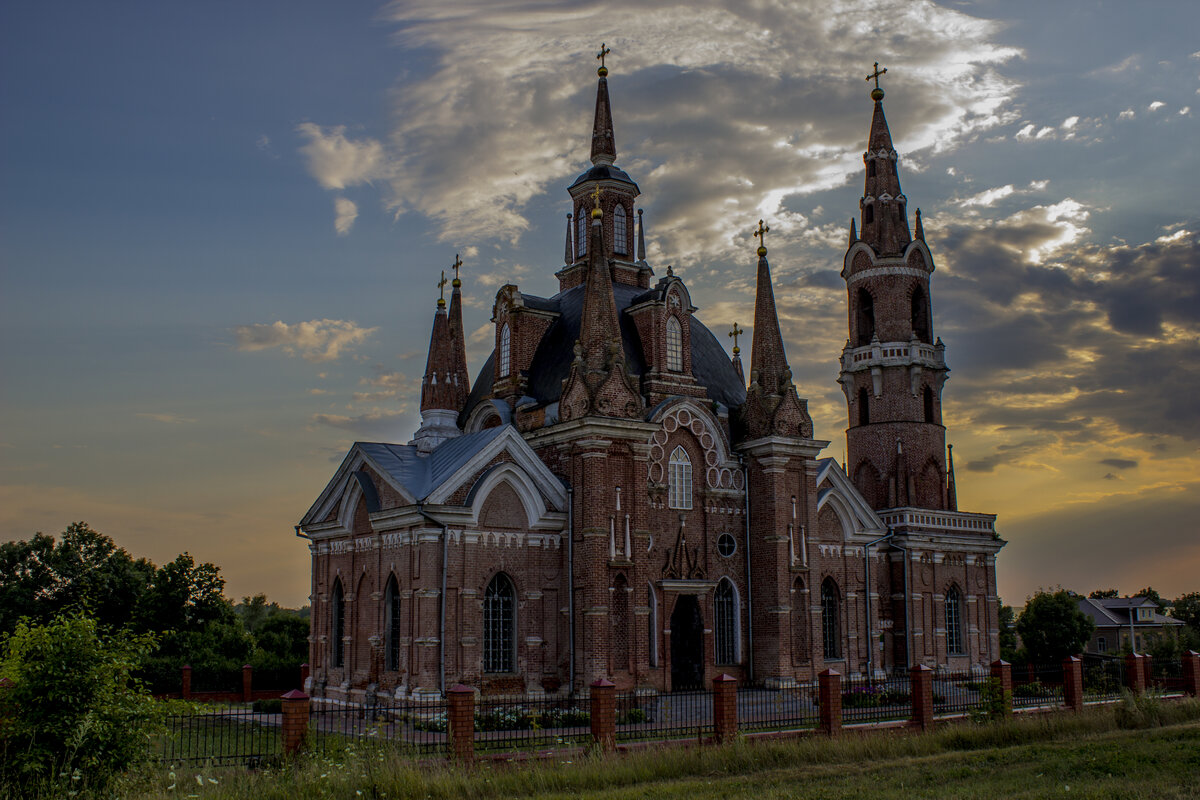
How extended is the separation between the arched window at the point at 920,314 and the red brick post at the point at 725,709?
23057 millimetres

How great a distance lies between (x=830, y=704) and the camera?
64.2 feet

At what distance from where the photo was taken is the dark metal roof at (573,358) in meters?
29.5

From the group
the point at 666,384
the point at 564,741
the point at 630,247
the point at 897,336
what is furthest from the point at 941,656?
the point at 564,741

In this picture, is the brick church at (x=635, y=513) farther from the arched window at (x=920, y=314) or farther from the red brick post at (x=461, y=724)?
the red brick post at (x=461, y=724)

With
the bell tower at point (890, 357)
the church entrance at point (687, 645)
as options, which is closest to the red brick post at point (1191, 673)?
the bell tower at point (890, 357)

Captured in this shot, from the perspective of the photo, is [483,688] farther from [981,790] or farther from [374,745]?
[981,790]

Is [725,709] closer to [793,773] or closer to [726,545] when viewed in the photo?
[793,773]

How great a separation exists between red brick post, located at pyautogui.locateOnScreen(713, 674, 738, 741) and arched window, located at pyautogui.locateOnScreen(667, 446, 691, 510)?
404 inches

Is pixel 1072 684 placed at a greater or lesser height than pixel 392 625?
lesser

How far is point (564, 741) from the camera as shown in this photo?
57.4 ft

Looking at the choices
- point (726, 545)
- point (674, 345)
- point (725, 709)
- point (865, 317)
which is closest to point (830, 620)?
point (726, 545)

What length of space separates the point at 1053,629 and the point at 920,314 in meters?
17.4

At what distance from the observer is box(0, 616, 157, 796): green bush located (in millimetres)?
12203

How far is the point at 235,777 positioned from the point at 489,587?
1156 centimetres
